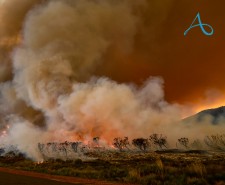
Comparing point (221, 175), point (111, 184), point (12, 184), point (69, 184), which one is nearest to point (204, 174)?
point (221, 175)

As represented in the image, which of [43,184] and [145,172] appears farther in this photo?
[145,172]

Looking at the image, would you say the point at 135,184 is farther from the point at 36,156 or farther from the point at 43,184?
the point at 36,156

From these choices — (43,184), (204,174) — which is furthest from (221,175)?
(43,184)

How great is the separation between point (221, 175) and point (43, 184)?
14829 millimetres

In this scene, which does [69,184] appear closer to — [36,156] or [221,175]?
[221,175]

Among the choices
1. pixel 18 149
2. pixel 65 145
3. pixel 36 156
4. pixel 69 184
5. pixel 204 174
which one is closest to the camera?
pixel 69 184

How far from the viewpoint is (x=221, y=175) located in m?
24.2

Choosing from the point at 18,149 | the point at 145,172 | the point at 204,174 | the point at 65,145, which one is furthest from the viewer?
the point at 65,145

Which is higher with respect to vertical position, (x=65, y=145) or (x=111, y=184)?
(x=65, y=145)

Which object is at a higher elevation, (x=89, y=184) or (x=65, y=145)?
(x=65, y=145)

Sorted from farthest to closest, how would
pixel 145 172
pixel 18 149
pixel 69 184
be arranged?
pixel 18 149 < pixel 145 172 < pixel 69 184

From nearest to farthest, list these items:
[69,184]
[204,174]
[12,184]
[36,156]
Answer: [12,184] < [69,184] < [204,174] < [36,156]

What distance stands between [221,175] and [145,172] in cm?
981

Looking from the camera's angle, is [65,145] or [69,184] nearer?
[69,184]
